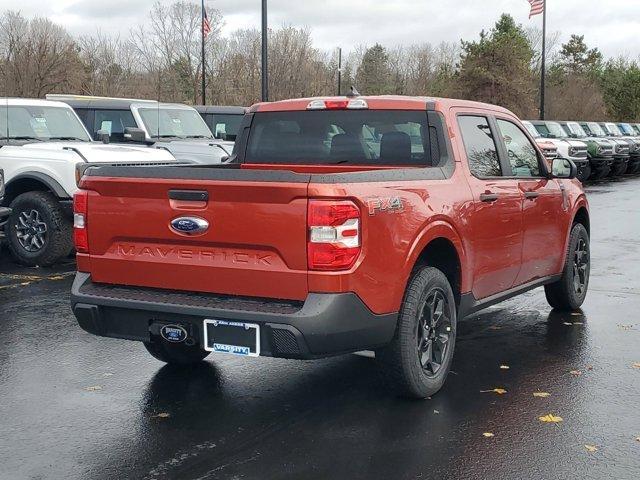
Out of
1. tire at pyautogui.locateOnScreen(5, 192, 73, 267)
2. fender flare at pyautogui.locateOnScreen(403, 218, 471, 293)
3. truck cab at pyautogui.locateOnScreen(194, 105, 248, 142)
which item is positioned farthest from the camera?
truck cab at pyautogui.locateOnScreen(194, 105, 248, 142)

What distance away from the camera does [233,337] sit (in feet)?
14.7

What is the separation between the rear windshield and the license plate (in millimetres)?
1851

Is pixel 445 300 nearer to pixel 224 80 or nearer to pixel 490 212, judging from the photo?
pixel 490 212

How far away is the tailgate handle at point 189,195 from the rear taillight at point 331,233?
623 millimetres

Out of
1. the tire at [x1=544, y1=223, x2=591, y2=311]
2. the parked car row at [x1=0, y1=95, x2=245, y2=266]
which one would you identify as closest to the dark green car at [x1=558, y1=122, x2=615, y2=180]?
the parked car row at [x1=0, y1=95, x2=245, y2=266]

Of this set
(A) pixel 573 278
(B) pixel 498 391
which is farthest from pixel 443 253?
(A) pixel 573 278

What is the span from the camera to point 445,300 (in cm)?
531

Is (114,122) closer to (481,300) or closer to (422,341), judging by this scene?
(481,300)

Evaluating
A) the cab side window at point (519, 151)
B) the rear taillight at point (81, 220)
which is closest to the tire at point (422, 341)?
the cab side window at point (519, 151)

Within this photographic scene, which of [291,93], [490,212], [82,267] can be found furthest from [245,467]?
[291,93]

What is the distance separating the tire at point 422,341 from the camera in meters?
4.89

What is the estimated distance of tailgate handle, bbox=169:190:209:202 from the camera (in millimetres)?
4527

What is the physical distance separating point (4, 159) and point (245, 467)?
284 inches

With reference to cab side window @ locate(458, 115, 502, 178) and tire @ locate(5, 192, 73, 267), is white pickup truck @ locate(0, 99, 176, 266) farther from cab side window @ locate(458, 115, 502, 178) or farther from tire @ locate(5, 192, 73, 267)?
cab side window @ locate(458, 115, 502, 178)
